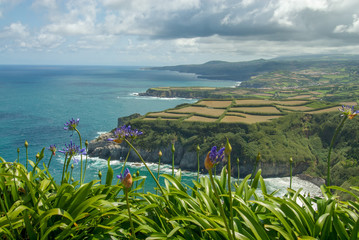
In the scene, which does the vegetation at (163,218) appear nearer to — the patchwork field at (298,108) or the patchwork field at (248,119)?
the patchwork field at (248,119)

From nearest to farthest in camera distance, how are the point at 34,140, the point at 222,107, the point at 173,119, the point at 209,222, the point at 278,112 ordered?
the point at 209,222
the point at 34,140
the point at 173,119
the point at 278,112
the point at 222,107

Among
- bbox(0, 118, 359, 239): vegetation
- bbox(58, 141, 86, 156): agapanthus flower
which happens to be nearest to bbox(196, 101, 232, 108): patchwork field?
bbox(58, 141, 86, 156): agapanthus flower

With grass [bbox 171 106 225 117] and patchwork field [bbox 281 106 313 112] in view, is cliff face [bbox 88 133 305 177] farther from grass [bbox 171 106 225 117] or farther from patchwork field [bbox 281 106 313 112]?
patchwork field [bbox 281 106 313 112]

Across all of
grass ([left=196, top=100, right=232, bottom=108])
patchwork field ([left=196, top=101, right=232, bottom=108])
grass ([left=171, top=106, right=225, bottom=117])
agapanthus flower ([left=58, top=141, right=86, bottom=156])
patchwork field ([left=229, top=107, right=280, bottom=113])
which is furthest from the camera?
grass ([left=196, top=100, right=232, bottom=108])

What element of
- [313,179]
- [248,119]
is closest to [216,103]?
[248,119]

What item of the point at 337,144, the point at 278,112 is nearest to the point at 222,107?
the point at 278,112

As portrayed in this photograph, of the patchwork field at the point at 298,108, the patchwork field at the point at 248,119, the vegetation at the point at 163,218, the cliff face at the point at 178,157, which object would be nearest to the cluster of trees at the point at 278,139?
the cliff face at the point at 178,157

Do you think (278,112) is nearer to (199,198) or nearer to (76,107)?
(76,107)

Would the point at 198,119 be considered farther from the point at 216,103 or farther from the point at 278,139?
the point at 278,139

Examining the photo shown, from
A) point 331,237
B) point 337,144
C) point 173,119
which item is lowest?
point 337,144

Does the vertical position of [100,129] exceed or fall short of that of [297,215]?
it falls short

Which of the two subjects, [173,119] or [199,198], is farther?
[173,119]
